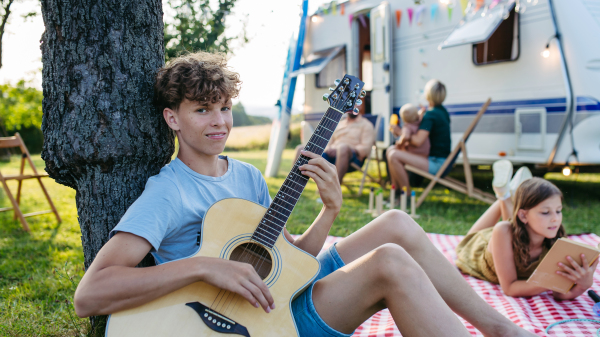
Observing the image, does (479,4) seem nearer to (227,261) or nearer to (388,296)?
(388,296)

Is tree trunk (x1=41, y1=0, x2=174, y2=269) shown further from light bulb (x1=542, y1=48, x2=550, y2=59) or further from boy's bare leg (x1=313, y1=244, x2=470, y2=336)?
light bulb (x1=542, y1=48, x2=550, y2=59)

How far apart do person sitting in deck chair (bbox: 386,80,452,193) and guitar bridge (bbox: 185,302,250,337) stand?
4380 millimetres

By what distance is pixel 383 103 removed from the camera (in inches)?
273

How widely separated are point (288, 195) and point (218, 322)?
0.58m

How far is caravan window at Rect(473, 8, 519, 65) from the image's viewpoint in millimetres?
5377

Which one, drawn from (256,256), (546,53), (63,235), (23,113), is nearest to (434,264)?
(256,256)

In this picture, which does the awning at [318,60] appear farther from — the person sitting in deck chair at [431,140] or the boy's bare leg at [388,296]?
the boy's bare leg at [388,296]

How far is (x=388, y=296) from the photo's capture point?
153 centimetres

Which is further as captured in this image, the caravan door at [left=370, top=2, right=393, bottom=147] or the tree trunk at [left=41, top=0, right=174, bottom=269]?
the caravan door at [left=370, top=2, right=393, bottom=147]

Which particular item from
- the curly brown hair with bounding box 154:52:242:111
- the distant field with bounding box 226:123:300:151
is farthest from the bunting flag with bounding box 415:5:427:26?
the distant field with bounding box 226:123:300:151

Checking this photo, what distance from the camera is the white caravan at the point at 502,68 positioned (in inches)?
189

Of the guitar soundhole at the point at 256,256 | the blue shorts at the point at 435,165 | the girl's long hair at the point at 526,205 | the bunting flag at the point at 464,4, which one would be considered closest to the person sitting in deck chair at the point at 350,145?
the blue shorts at the point at 435,165

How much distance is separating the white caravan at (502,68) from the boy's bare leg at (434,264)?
398 centimetres

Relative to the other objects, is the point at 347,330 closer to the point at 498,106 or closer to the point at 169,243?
the point at 169,243
